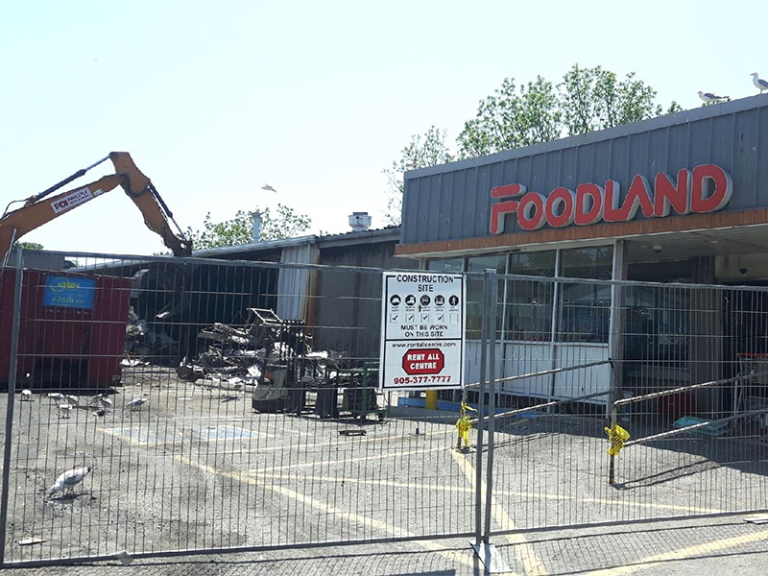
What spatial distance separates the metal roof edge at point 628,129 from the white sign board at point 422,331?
7.16 metres

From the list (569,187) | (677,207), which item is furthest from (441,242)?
(677,207)

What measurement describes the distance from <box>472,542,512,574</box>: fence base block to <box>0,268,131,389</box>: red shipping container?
3.03 meters

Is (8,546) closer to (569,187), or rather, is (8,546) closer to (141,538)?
(141,538)

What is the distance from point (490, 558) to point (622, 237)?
8.10m

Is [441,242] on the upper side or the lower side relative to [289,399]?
upper

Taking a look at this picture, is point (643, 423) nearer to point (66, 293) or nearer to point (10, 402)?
point (66, 293)

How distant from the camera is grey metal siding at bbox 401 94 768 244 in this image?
1091cm

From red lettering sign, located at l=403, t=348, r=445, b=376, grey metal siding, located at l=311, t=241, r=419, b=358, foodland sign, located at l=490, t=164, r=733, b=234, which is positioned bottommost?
red lettering sign, located at l=403, t=348, r=445, b=376

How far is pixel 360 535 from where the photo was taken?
20.3 feet

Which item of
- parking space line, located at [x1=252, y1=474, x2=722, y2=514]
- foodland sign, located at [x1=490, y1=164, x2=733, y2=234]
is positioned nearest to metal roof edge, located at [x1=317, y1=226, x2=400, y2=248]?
foodland sign, located at [x1=490, y1=164, x2=733, y2=234]

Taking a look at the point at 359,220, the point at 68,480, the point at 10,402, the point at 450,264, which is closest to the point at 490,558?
the point at 10,402

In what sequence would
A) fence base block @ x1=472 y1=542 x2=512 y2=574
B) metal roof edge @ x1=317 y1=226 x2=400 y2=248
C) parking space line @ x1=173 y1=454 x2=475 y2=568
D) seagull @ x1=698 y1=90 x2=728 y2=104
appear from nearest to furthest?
fence base block @ x1=472 y1=542 x2=512 y2=574 < parking space line @ x1=173 y1=454 x2=475 y2=568 < seagull @ x1=698 y1=90 x2=728 y2=104 < metal roof edge @ x1=317 y1=226 x2=400 y2=248

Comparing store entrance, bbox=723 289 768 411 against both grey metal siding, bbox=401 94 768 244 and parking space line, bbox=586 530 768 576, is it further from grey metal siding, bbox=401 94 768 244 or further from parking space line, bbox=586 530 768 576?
parking space line, bbox=586 530 768 576

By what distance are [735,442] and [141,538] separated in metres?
8.28
